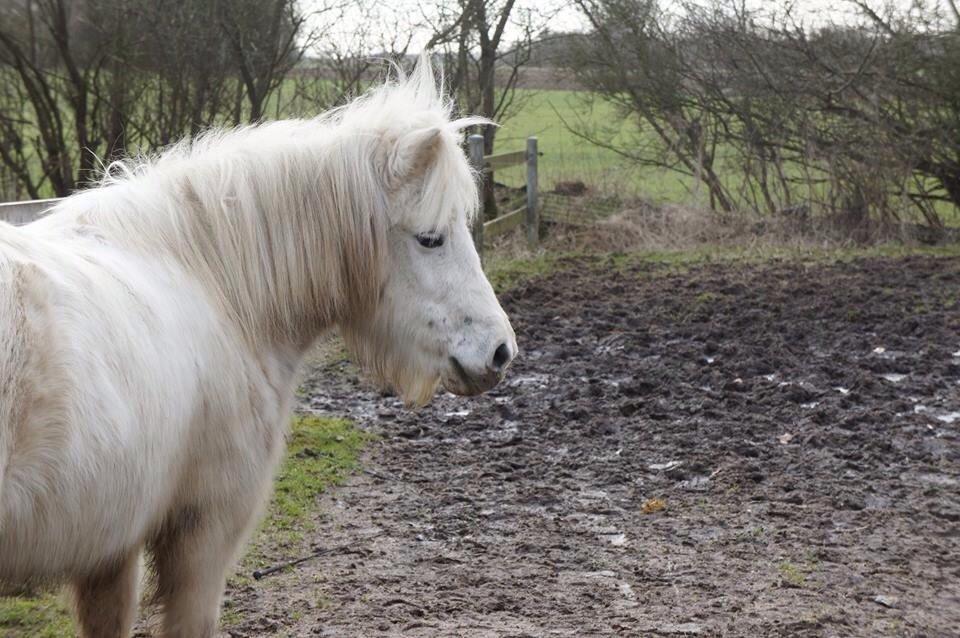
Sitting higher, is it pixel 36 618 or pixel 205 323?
pixel 205 323

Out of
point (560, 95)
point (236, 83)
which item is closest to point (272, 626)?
point (236, 83)

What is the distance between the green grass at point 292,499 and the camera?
12.0ft

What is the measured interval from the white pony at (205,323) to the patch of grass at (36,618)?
0.69 metres

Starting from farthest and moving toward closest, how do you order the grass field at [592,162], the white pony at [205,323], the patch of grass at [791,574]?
the grass field at [592,162], the patch of grass at [791,574], the white pony at [205,323]

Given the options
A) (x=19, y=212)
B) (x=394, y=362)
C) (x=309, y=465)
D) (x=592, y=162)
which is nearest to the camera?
(x=394, y=362)

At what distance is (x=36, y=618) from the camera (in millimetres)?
3699

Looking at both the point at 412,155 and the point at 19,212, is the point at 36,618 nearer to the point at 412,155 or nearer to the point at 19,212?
the point at 19,212

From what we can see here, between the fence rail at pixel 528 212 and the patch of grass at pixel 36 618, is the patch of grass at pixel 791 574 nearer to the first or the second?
the patch of grass at pixel 36 618

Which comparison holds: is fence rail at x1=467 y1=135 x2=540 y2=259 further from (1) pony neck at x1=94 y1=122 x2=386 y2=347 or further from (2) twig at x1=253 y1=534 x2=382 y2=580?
(1) pony neck at x1=94 y1=122 x2=386 y2=347

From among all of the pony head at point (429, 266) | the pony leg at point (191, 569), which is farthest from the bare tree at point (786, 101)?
the pony leg at point (191, 569)

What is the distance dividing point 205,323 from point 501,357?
895 millimetres

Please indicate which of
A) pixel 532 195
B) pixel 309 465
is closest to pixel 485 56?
pixel 532 195

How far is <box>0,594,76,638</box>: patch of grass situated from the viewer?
3.57 m

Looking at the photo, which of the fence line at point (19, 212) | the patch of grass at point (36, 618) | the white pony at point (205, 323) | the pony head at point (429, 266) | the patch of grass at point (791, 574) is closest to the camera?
the white pony at point (205, 323)
